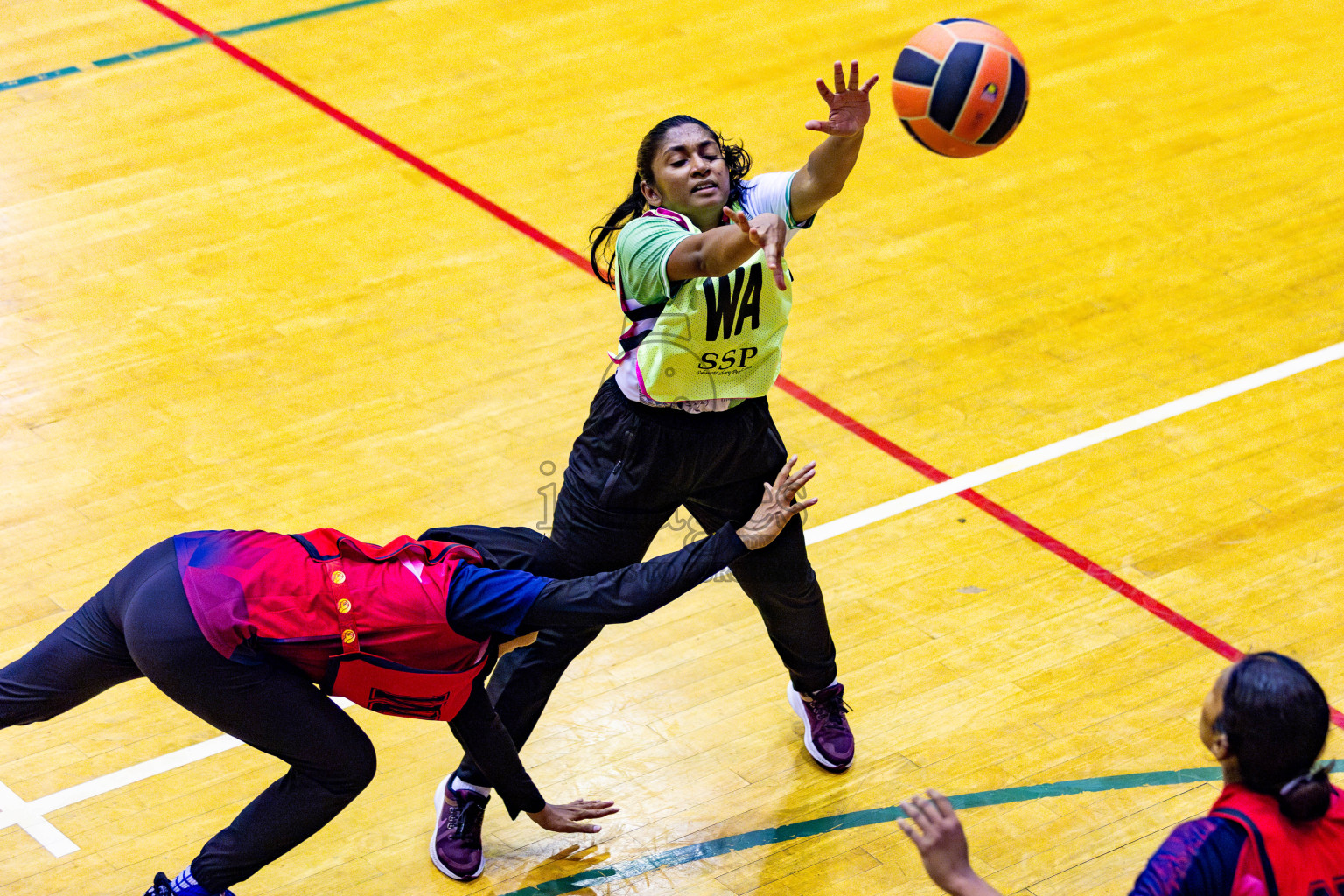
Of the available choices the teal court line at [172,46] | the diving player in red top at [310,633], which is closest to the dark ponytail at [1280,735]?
the diving player in red top at [310,633]

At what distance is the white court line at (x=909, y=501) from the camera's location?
4.65 m

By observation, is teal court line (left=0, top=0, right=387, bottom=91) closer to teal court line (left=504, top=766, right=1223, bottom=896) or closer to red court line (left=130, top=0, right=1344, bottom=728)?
red court line (left=130, top=0, right=1344, bottom=728)

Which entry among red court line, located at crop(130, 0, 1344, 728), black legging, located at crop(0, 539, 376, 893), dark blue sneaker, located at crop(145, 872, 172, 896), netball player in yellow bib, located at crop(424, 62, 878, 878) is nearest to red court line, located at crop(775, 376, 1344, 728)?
red court line, located at crop(130, 0, 1344, 728)

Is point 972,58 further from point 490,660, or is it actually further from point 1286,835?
point 1286,835

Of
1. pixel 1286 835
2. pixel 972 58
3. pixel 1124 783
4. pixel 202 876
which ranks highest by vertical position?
pixel 972 58

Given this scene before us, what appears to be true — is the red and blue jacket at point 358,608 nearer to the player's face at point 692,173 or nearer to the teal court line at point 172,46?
the player's face at point 692,173

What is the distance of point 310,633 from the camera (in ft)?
12.3

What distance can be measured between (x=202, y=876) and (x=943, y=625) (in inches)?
103

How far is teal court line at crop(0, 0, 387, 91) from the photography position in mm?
8758

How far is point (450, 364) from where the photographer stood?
267 inches

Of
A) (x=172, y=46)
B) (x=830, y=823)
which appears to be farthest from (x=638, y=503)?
(x=172, y=46)

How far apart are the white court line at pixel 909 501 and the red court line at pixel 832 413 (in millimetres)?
177

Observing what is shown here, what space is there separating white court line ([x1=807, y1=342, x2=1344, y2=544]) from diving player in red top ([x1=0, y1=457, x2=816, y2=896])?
2.16 metres

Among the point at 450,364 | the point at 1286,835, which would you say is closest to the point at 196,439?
the point at 450,364
